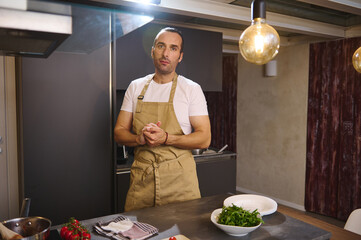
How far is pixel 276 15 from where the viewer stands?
3.45 metres

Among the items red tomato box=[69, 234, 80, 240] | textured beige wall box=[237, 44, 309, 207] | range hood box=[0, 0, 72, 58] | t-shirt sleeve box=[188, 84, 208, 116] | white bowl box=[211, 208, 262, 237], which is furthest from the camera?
textured beige wall box=[237, 44, 309, 207]

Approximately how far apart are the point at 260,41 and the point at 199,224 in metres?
0.86

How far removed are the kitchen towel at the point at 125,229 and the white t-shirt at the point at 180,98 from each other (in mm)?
835

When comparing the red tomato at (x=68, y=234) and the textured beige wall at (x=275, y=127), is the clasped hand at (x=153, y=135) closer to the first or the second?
the red tomato at (x=68, y=234)

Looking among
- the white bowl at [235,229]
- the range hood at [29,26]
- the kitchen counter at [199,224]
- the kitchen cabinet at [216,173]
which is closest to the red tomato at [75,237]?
the kitchen counter at [199,224]

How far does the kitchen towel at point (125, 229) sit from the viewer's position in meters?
1.41

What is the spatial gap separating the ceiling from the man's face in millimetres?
306

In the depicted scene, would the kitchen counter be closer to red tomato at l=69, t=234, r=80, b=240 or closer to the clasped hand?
red tomato at l=69, t=234, r=80, b=240

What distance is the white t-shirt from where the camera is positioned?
2207 millimetres

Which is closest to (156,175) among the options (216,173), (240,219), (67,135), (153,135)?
(153,135)

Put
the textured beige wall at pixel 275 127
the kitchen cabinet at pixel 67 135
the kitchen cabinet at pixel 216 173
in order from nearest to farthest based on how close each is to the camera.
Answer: the kitchen cabinet at pixel 67 135, the kitchen cabinet at pixel 216 173, the textured beige wall at pixel 275 127

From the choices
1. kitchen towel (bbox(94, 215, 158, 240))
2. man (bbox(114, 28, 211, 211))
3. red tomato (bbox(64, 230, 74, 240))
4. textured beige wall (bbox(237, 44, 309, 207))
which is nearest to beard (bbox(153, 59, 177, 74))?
man (bbox(114, 28, 211, 211))

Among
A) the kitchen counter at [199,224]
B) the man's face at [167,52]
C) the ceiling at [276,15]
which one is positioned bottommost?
the kitchen counter at [199,224]

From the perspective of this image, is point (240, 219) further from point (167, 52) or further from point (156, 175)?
point (167, 52)
